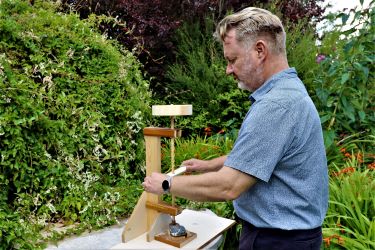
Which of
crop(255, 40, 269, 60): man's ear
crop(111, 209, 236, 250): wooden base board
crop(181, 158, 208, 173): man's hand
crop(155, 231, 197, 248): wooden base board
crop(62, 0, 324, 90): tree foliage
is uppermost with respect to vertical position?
crop(62, 0, 324, 90): tree foliage

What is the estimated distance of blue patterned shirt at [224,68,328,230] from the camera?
1.50m

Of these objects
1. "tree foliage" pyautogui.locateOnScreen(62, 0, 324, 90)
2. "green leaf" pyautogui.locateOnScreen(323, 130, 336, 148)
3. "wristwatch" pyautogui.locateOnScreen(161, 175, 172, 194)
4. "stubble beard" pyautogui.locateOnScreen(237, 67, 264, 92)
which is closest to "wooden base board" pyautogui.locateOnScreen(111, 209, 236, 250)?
"wristwatch" pyautogui.locateOnScreen(161, 175, 172, 194)

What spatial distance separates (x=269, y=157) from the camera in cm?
150

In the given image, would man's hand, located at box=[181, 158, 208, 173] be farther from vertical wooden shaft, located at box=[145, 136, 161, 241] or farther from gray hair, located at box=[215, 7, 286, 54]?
gray hair, located at box=[215, 7, 286, 54]

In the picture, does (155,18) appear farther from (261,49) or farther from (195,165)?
(261,49)

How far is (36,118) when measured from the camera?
9.45 feet

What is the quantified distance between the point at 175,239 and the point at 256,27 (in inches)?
45.4

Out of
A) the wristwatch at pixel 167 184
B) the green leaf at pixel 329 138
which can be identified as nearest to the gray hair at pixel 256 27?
the wristwatch at pixel 167 184

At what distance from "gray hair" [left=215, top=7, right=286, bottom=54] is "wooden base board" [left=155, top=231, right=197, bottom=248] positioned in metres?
1.07

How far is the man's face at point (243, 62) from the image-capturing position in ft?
5.40

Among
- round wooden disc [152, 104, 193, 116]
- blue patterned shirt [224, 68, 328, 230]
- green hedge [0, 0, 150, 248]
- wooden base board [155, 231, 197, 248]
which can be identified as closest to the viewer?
blue patterned shirt [224, 68, 328, 230]

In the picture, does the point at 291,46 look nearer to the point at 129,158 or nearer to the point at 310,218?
the point at 129,158

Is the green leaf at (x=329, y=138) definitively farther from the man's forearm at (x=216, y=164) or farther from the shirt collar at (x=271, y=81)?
the shirt collar at (x=271, y=81)

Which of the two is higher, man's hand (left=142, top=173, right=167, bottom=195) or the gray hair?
the gray hair
